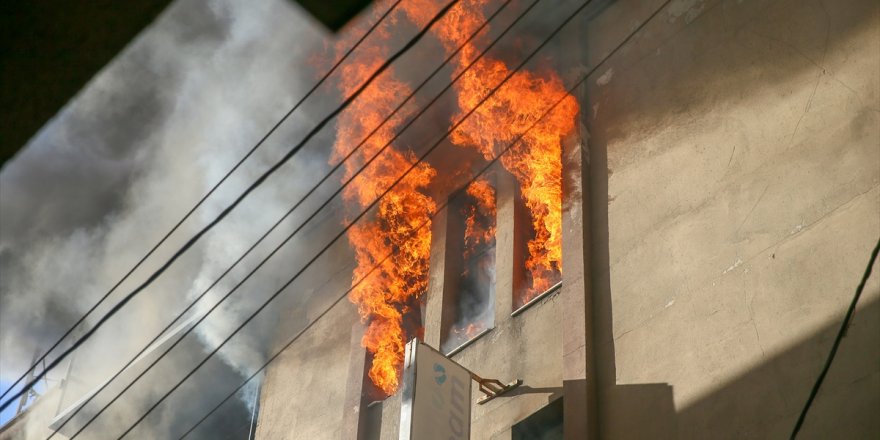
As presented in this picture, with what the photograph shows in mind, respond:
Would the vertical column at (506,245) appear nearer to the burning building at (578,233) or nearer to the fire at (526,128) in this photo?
the burning building at (578,233)

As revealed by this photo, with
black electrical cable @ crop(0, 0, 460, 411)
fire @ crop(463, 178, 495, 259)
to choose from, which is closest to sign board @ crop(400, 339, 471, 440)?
black electrical cable @ crop(0, 0, 460, 411)

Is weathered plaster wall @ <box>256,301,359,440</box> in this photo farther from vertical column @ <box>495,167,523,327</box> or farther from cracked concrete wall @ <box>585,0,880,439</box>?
cracked concrete wall @ <box>585,0,880,439</box>

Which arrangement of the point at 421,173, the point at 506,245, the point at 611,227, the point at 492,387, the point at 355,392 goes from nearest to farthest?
the point at 611,227, the point at 492,387, the point at 506,245, the point at 355,392, the point at 421,173

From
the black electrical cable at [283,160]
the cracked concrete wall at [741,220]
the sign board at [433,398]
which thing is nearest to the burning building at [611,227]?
the cracked concrete wall at [741,220]

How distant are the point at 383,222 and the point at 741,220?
24.8ft

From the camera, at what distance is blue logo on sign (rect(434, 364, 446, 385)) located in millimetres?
12055

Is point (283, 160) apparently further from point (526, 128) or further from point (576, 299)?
point (526, 128)

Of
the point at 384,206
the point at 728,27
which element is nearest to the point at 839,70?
the point at 728,27

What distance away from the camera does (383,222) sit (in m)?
17.2

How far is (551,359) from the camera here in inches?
499

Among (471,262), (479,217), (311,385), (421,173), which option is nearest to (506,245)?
(471,262)

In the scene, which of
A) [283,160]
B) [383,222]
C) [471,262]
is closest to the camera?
[283,160]

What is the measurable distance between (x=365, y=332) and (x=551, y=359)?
4.54 metres

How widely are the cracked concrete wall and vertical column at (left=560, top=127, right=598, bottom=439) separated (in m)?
0.16
